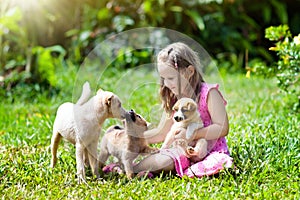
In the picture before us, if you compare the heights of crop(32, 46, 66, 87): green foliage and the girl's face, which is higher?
the girl's face

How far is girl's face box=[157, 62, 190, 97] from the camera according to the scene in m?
3.16

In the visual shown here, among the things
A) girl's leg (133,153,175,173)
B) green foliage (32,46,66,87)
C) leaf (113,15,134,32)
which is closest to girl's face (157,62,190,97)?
girl's leg (133,153,175,173)

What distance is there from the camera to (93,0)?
27.5ft

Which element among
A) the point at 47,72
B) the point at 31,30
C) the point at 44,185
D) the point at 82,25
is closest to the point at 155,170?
the point at 44,185

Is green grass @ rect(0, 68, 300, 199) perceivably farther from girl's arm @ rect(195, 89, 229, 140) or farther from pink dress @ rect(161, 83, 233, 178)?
girl's arm @ rect(195, 89, 229, 140)

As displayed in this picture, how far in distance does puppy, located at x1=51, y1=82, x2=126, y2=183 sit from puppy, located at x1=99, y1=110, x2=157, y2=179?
98 mm

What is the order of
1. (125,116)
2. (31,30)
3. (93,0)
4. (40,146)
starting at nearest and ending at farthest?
1. (125,116)
2. (40,146)
3. (31,30)
4. (93,0)

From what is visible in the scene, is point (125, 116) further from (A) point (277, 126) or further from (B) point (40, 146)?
(A) point (277, 126)

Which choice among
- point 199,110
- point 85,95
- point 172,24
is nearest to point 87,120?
point 85,95

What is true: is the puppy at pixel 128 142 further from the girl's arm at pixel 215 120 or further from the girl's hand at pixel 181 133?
the girl's arm at pixel 215 120

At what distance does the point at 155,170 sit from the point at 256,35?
5.85 meters

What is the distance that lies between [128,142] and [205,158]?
51 centimetres

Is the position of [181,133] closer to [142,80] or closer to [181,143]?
[181,143]

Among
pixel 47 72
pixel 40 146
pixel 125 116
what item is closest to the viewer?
pixel 125 116
